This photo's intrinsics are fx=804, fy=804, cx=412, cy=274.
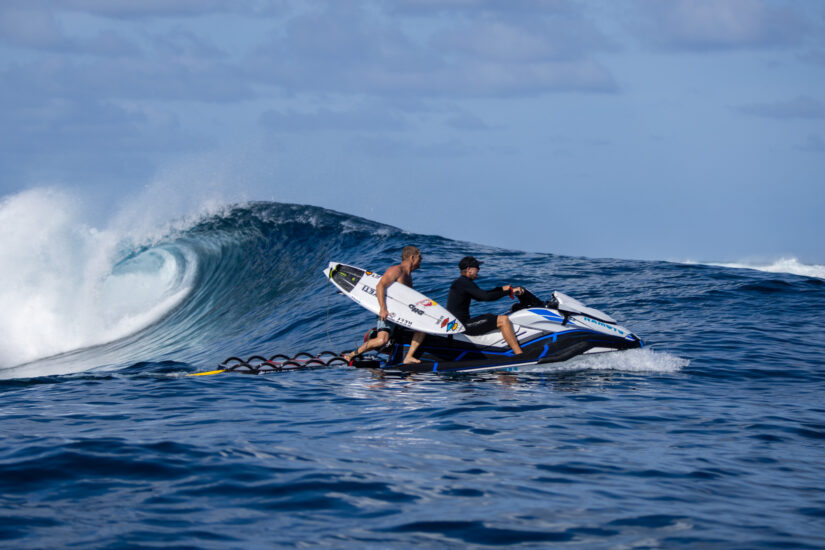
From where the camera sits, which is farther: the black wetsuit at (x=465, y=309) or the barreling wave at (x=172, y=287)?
A: the barreling wave at (x=172, y=287)

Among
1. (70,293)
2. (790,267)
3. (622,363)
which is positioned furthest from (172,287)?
(790,267)

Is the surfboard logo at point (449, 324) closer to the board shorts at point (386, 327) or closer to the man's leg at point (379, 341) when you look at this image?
the board shorts at point (386, 327)

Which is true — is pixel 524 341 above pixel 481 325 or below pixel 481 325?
below

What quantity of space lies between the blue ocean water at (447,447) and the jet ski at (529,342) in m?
0.24

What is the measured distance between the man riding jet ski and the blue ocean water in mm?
244

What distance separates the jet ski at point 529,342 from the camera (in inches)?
396

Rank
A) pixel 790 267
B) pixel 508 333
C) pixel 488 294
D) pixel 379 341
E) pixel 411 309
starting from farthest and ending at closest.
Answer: pixel 790 267 < pixel 379 341 < pixel 411 309 < pixel 508 333 < pixel 488 294

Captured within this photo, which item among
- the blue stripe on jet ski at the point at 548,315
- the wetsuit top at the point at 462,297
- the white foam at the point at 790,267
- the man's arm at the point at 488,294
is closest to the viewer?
the man's arm at the point at 488,294

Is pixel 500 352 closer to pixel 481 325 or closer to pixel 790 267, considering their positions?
pixel 481 325

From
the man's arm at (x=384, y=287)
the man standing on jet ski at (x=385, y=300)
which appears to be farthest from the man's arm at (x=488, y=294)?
the man's arm at (x=384, y=287)

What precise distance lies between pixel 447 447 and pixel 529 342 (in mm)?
4276

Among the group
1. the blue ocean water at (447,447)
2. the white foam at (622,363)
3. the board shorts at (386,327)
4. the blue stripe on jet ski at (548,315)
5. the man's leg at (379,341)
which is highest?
the blue stripe on jet ski at (548,315)

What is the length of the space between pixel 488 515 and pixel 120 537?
2.01 m

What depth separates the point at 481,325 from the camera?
1027cm
